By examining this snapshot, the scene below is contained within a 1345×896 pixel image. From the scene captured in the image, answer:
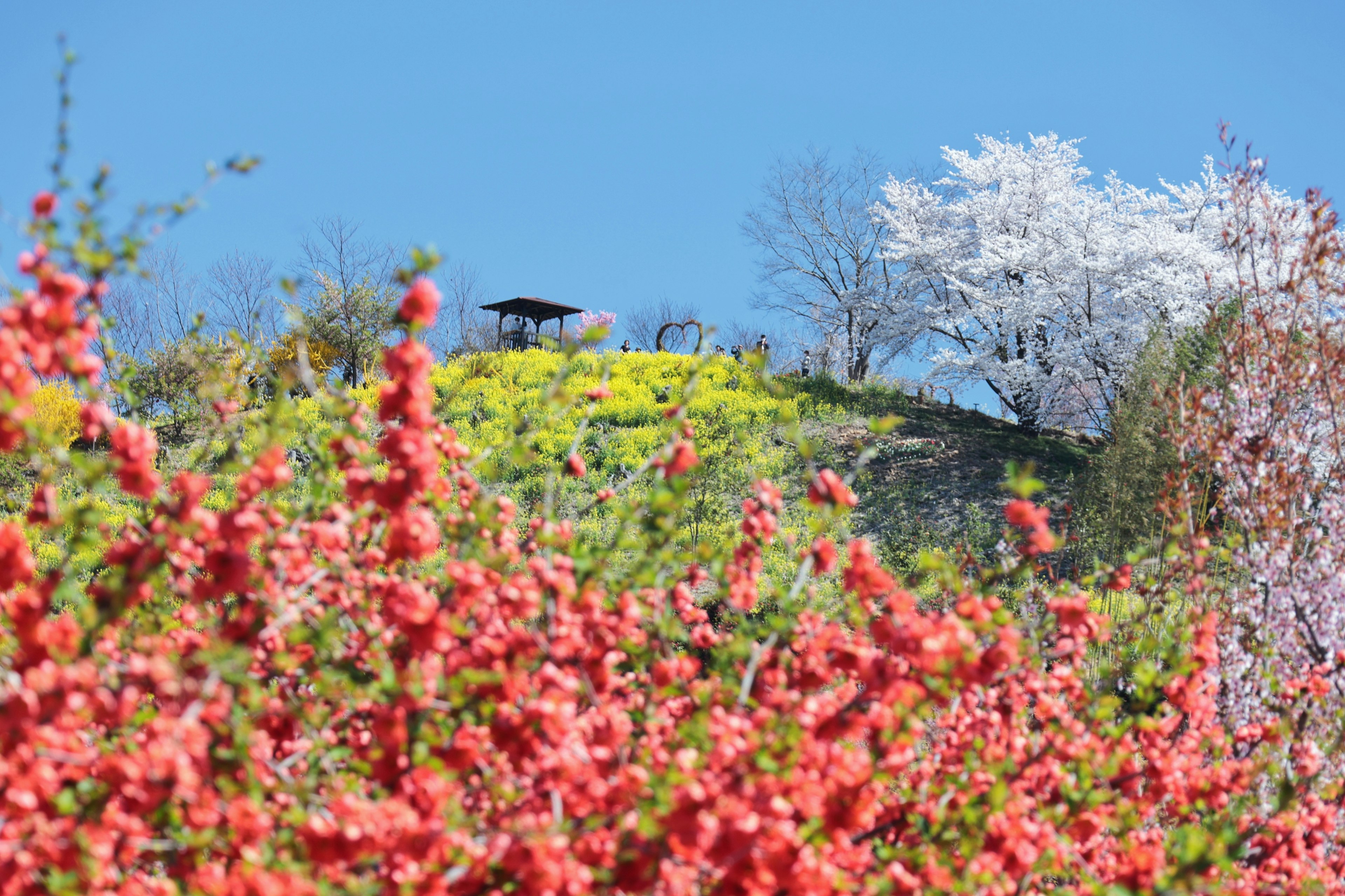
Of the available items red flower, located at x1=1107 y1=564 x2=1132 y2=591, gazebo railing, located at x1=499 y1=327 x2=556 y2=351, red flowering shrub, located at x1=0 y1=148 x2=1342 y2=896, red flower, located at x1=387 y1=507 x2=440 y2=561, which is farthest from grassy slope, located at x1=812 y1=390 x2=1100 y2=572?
gazebo railing, located at x1=499 y1=327 x2=556 y2=351

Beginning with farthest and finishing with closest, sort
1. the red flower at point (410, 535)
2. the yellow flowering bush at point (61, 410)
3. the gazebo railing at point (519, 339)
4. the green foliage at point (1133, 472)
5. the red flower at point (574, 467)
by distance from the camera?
the gazebo railing at point (519, 339) → the yellow flowering bush at point (61, 410) → the green foliage at point (1133, 472) → the red flower at point (574, 467) → the red flower at point (410, 535)

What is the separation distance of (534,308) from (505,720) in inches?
844

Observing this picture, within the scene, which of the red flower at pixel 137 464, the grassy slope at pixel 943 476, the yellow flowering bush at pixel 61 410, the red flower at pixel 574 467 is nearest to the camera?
the red flower at pixel 137 464

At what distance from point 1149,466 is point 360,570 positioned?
377 inches

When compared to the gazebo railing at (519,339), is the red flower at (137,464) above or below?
below

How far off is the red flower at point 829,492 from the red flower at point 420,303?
1178 millimetres

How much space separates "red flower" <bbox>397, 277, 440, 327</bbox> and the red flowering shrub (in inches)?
0.5

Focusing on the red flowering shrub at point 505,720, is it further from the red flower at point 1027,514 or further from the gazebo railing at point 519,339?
the gazebo railing at point 519,339

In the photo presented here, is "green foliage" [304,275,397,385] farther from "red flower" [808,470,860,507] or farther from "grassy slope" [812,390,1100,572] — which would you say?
"red flower" [808,470,860,507]

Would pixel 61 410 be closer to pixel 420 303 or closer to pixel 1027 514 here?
pixel 420 303

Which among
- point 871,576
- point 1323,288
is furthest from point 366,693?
point 1323,288

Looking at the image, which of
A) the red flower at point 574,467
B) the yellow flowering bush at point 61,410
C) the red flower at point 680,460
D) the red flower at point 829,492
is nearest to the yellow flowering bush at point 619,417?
the yellow flowering bush at point 61,410

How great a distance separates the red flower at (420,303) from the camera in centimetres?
227

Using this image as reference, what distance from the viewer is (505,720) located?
7.14 ft
